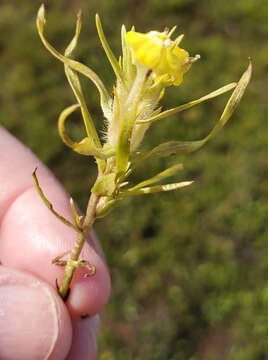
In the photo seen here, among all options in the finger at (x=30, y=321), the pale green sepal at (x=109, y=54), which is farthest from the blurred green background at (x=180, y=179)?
the pale green sepal at (x=109, y=54)

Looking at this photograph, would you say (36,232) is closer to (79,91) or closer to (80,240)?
(80,240)

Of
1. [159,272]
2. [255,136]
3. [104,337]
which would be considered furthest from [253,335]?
[255,136]

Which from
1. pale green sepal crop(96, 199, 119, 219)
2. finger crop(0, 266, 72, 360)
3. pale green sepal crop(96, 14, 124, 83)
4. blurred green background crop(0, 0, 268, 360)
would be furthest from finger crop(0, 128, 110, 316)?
blurred green background crop(0, 0, 268, 360)

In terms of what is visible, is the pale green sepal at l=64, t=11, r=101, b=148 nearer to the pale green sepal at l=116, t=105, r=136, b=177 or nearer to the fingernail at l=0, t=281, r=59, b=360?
the pale green sepal at l=116, t=105, r=136, b=177

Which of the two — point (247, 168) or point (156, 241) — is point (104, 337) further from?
point (247, 168)

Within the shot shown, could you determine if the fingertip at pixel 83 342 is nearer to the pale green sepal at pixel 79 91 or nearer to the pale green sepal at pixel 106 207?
the pale green sepal at pixel 106 207
